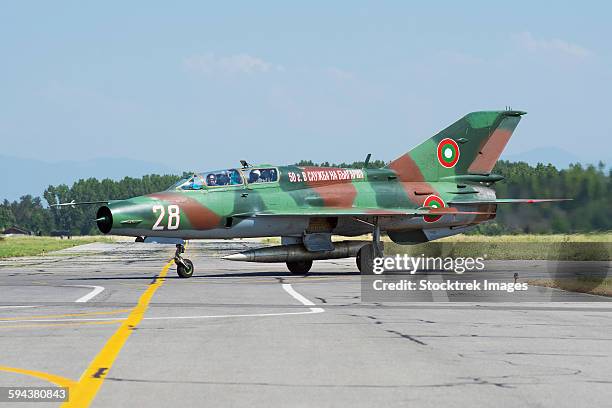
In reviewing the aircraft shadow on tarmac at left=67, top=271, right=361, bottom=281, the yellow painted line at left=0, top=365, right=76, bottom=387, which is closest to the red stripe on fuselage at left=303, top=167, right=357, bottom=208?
the aircraft shadow on tarmac at left=67, top=271, right=361, bottom=281

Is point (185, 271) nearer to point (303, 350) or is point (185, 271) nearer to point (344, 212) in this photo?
point (344, 212)

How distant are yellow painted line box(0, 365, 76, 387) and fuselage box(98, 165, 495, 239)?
17040 millimetres

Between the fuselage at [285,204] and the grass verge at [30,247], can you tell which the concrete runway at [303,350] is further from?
the grass verge at [30,247]

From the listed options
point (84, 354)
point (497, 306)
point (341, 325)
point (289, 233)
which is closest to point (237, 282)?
point (289, 233)

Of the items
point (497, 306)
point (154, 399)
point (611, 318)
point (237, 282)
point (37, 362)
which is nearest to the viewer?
point (154, 399)

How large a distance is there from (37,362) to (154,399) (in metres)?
2.78

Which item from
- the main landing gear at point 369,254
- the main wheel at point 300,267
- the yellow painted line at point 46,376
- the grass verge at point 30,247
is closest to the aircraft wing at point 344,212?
the main landing gear at point 369,254

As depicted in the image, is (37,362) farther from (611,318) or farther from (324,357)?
(611,318)

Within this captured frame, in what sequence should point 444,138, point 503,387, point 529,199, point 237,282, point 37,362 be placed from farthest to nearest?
1. point 444,138
2. point 529,199
3. point 237,282
4. point 37,362
5. point 503,387

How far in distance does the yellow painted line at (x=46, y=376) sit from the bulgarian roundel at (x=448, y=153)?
24.5 metres

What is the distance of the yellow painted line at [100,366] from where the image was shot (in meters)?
8.45

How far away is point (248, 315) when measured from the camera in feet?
54.3

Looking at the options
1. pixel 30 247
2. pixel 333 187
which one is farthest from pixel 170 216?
pixel 30 247

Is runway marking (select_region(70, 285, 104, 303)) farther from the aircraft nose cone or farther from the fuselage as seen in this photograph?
the fuselage
